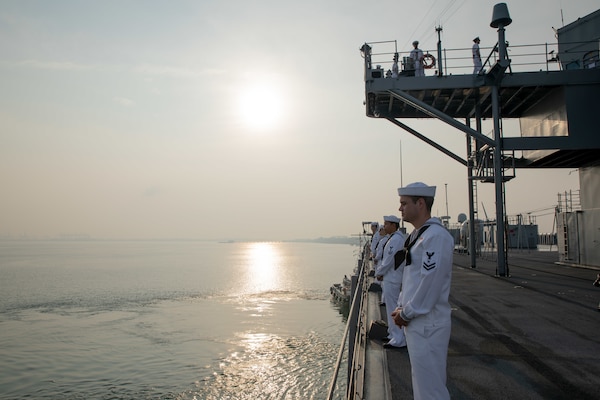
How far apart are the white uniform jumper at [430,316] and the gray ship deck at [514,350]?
128 centimetres

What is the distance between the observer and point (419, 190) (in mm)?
3834

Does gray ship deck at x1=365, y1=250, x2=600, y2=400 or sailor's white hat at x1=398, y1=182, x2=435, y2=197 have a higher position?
sailor's white hat at x1=398, y1=182, x2=435, y2=197

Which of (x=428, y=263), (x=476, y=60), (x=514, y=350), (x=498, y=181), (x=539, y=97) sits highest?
(x=476, y=60)

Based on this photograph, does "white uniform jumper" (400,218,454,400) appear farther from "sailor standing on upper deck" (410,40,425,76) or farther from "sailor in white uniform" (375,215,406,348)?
"sailor standing on upper deck" (410,40,425,76)

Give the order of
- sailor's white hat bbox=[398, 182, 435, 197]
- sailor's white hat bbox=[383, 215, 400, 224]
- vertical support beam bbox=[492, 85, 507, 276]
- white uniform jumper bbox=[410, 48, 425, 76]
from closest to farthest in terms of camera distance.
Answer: sailor's white hat bbox=[398, 182, 435, 197], sailor's white hat bbox=[383, 215, 400, 224], vertical support beam bbox=[492, 85, 507, 276], white uniform jumper bbox=[410, 48, 425, 76]

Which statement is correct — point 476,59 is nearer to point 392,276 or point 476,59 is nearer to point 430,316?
point 392,276

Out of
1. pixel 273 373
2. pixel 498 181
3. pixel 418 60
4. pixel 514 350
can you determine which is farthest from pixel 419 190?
pixel 273 373

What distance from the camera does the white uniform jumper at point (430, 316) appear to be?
11.1ft

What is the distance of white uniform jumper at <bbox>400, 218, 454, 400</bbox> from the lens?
338 centimetres

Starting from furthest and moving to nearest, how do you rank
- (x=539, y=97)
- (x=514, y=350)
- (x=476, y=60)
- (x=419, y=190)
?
(x=539, y=97) → (x=476, y=60) → (x=514, y=350) → (x=419, y=190)

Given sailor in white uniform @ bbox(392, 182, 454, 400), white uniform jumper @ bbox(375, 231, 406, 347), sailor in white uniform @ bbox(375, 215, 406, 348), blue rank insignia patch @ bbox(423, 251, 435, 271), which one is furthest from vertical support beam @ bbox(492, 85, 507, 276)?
blue rank insignia patch @ bbox(423, 251, 435, 271)

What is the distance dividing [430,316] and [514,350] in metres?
4.00

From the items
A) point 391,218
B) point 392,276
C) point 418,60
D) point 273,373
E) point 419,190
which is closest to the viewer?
point 419,190

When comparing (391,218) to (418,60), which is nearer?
(391,218)
